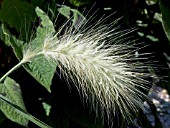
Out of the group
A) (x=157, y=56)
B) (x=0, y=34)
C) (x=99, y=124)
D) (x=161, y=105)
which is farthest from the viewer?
(x=161, y=105)

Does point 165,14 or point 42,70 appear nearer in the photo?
point 42,70

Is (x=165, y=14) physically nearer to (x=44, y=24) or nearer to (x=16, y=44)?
(x=44, y=24)

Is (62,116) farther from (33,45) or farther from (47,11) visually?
(33,45)

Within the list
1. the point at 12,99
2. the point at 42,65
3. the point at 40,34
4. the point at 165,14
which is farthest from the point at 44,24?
the point at 165,14

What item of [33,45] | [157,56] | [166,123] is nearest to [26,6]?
[33,45]

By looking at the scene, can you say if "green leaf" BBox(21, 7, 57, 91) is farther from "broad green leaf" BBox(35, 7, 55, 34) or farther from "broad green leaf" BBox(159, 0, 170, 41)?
"broad green leaf" BBox(159, 0, 170, 41)
